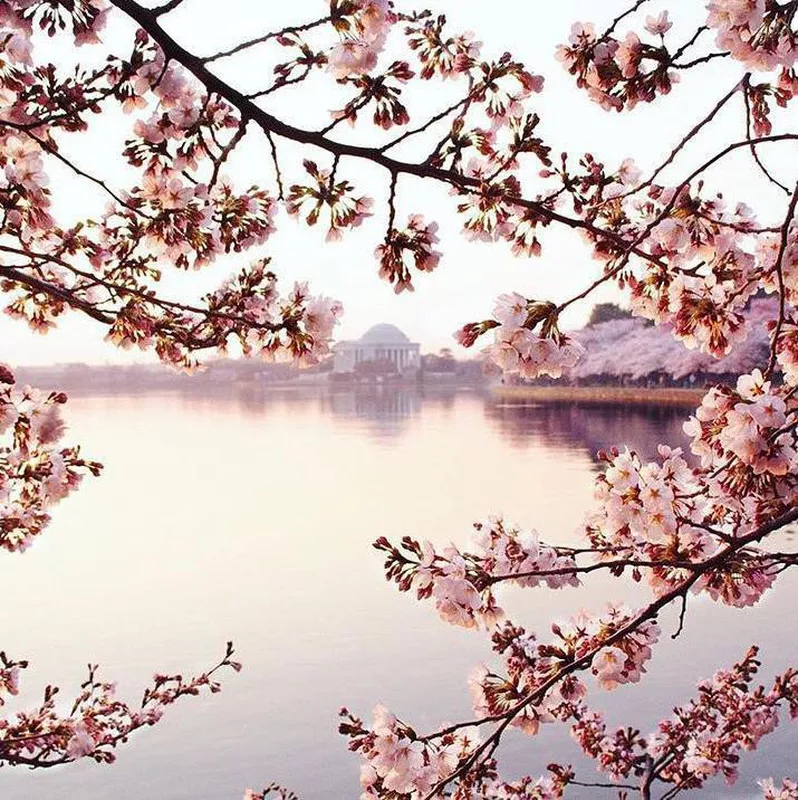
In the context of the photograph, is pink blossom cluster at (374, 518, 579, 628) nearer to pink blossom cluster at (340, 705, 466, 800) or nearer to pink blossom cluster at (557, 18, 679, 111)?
pink blossom cluster at (340, 705, 466, 800)

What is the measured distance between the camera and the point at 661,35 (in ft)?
12.4

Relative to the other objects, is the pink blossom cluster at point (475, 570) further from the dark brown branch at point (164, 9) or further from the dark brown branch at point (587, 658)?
the dark brown branch at point (164, 9)

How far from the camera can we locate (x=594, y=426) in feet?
137

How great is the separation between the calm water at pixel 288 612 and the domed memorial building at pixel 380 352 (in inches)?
3638

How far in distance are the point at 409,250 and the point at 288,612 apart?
11662 millimetres

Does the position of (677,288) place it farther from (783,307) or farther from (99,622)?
(99,622)

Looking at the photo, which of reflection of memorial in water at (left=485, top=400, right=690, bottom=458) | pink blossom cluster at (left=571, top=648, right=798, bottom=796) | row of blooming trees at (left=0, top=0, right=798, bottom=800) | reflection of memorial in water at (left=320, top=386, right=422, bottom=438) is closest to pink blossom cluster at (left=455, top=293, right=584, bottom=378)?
row of blooming trees at (left=0, top=0, right=798, bottom=800)

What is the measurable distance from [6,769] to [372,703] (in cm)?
346

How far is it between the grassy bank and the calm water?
69.1 ft

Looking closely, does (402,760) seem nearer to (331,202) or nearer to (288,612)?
(331,202)

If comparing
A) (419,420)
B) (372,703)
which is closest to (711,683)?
(372,703)

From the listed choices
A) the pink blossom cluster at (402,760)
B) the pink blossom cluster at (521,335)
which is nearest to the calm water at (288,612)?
the pink blossom cluster at (402,760)

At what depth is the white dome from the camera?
128125 millimetres

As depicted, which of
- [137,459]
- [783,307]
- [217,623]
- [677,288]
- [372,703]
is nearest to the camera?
[783,307]
